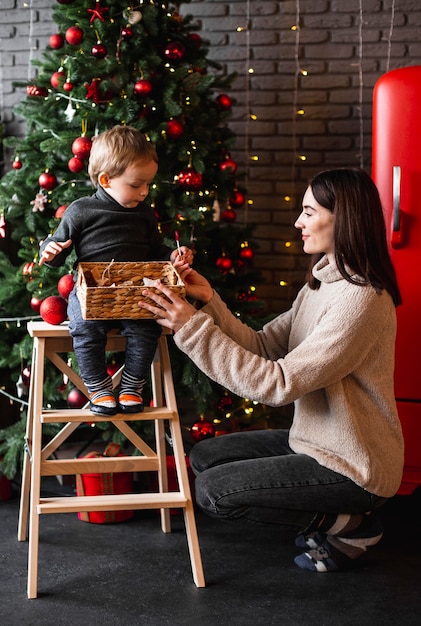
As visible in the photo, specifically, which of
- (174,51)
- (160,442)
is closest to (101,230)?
(160,442)

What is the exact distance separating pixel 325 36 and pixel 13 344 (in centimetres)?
219

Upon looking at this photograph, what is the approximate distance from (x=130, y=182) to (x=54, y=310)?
52cm

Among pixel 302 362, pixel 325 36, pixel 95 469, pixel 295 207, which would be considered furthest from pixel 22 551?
pixel 325 36

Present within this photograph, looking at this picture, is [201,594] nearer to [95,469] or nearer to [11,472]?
[95,469]

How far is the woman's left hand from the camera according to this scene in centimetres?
233

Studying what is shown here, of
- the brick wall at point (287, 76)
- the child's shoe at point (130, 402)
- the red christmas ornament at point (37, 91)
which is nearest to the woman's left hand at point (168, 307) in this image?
the child's shoe at point (130, 402)

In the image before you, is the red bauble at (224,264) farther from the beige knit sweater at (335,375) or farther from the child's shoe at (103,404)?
the child's shoe at (103,404)

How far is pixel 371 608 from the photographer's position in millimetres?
2434

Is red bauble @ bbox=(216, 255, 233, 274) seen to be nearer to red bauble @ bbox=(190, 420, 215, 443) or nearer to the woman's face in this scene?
red bauble @ bbox=(190, 420, 215, 443)

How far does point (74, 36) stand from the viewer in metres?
3.21

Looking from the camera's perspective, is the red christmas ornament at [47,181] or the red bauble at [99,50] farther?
the red christmas ornament at [47,181]

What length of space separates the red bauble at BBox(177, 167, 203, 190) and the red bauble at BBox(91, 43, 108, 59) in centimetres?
57

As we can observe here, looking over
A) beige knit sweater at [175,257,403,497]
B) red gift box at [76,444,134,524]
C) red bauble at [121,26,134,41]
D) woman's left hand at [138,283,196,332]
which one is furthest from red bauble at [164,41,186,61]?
red gift box at [76,444,134,524]

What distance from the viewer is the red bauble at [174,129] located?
323 centimetres
